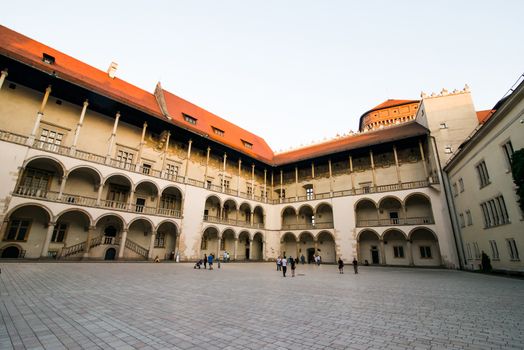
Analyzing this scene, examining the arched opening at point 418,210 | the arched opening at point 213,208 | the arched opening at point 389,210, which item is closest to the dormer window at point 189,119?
the arched opening at point 213,208

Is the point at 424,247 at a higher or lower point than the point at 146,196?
lower

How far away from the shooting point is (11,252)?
1638 cm

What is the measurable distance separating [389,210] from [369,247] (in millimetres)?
4529

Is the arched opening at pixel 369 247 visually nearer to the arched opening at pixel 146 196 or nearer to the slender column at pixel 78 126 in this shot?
the arched opening at pixel 146 196

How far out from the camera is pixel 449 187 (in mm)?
21828

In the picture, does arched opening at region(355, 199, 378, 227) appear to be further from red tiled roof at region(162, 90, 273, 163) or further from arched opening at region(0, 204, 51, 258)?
arched opening at region(0, 204, 51, 258)

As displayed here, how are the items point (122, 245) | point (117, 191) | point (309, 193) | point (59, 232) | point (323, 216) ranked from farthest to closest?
1. point (309, 193)
2. point (323, 216)
3. point (117, 191)
4. point (122, 245)
5. point (59, 232)

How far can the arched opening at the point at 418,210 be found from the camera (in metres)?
23.8

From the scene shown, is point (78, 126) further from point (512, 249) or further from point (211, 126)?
point (512, 249)

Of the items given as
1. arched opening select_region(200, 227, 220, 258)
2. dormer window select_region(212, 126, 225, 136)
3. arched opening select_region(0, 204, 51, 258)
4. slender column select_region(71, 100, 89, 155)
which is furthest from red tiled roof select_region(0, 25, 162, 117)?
arched opening select_region(200, 227, 220, 258)

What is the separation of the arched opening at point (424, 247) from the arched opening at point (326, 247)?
8023mm

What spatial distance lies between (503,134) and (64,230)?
29078mm

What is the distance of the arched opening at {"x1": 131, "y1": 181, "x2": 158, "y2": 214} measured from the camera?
2222cm

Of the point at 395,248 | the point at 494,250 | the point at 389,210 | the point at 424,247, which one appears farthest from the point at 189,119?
the point at 494,250
